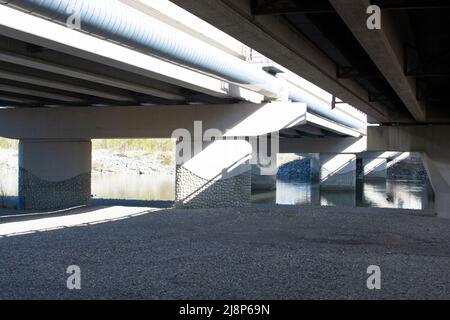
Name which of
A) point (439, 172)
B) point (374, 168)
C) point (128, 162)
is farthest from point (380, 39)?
point (128, 162)

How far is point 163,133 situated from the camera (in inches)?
821

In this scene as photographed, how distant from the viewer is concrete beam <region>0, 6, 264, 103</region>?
10.1m

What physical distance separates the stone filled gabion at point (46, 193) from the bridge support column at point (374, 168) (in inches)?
2216

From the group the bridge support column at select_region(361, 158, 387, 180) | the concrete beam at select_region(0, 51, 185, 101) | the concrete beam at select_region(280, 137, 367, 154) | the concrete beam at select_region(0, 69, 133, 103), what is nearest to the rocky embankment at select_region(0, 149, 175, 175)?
the bridge support column at select_region(361, 158, 387, 180)

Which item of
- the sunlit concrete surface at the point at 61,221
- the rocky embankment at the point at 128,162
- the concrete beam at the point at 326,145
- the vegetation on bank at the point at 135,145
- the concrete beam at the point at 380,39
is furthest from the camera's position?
the vegetation on bank at the point at 135,145

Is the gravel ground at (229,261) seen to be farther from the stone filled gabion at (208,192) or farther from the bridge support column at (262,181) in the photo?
the bridge support column at (262,181)

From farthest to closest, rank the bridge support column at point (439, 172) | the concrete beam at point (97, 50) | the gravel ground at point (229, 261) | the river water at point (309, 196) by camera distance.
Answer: the river water at point (309, 196) < the bridge support column at point (439, 172) < the concrete beam at point (97, 50) < the gravel ground at point (229, 261)

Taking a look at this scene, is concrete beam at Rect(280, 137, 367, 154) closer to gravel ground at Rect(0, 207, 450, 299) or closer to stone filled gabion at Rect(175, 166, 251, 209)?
stone filled gabion at Rect(175, 166, 251, 209)

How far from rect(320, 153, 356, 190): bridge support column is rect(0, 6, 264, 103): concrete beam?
39.8 m

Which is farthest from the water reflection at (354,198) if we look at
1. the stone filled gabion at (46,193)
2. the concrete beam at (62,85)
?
the concrete beam at (62,85)

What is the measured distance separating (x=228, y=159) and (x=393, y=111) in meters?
7.40

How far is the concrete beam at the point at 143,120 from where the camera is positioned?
20.3 m

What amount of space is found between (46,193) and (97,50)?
1226cm
